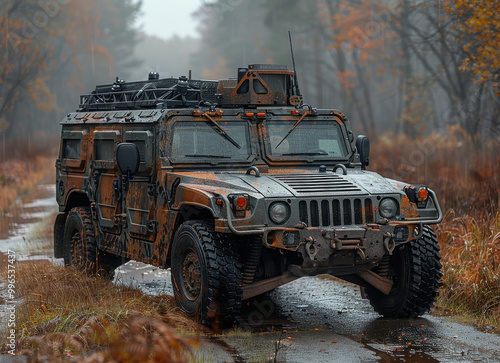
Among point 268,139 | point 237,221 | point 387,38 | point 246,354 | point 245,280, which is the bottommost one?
point 246,354

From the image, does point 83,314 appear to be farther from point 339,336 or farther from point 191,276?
point 339,336

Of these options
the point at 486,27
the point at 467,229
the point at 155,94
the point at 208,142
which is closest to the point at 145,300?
the point at 208,142

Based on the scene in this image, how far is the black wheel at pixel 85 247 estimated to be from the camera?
1012 centimetres

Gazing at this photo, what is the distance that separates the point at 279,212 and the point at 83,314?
195cm

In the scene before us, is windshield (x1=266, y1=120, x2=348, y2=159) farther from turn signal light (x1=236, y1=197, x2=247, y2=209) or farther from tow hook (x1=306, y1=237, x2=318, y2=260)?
tow hook (x1=306, y1=237, x2=318, y2=260)

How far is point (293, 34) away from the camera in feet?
129

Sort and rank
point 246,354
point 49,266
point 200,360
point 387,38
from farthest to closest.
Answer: point 387,38, point 49,266, point 246,354, point 200,360

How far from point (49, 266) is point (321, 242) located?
4.68 meters

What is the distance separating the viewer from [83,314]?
734 centimetres

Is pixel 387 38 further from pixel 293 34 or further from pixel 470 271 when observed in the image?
pixel 470 271

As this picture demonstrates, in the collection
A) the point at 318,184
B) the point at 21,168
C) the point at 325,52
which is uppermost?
the point at 325,52

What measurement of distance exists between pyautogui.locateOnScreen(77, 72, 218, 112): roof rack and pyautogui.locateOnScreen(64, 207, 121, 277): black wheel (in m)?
1.42

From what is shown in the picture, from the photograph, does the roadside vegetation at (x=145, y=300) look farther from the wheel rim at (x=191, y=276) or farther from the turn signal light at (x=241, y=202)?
the turn signal light at (x=241, y=202)

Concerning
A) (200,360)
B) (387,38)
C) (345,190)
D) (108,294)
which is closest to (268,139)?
(345,190)
